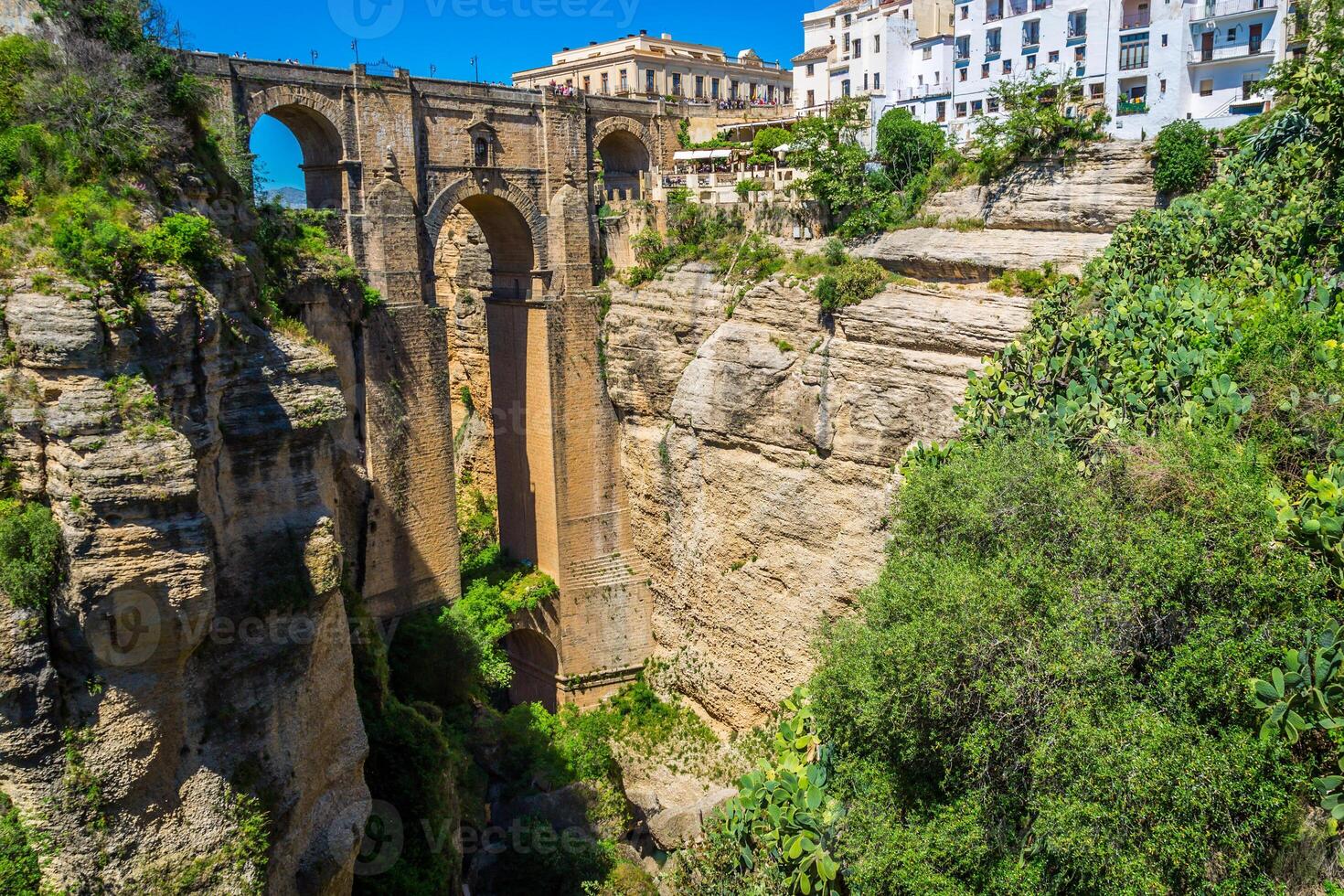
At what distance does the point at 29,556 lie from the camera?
370 inches

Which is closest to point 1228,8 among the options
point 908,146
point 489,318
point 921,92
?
point 921,92

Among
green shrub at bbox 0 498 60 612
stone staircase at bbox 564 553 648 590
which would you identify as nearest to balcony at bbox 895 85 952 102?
stone staircase at bbox 564 553 648 590

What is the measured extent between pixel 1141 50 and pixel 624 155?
42.7 feet

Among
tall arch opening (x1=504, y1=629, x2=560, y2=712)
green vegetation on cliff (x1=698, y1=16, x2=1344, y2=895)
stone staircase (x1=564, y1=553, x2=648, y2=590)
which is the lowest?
tall arch opening (x1=504, y1=629, x2=560, y2=712)

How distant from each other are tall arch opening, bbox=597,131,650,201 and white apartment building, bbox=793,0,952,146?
4.74 m

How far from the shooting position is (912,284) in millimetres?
20031

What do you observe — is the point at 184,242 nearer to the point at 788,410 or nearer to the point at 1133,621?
the point at 1133,621

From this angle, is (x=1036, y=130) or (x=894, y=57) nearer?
(x=1036, y=130)

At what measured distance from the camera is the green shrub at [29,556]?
9289 mm

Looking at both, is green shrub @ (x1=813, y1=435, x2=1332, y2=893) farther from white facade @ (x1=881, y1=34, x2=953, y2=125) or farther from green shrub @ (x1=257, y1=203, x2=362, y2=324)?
white facade @ (x1=881, y1=34, x2=953, y2=125)

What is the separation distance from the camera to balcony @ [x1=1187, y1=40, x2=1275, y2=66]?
78.7 ft

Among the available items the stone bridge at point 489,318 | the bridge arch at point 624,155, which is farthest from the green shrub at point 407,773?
the bridge arch at point 624,155

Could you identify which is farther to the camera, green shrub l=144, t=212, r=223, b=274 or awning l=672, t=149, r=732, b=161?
awning l=672, t=149, r=732, b=161

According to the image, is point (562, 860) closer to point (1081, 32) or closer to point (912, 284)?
point (912, 284)
